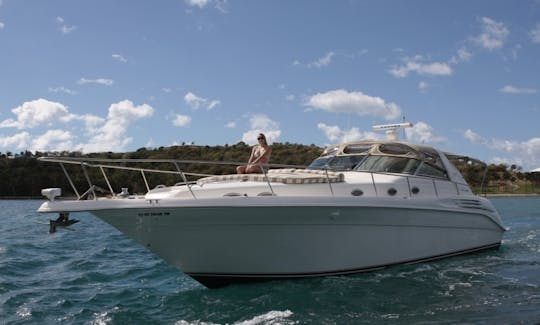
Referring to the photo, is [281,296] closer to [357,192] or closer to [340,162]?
[357,192]

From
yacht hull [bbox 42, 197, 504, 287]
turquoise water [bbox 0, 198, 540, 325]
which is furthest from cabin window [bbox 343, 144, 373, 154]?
turquoise water [bbox 0, 198, 540, 325]

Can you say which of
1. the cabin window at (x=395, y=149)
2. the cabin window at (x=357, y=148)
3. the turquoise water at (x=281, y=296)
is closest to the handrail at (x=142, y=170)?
the cabin window at (x=395, y=149)

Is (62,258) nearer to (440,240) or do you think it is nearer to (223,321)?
(223,321)

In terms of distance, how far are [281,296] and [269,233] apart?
0.95m

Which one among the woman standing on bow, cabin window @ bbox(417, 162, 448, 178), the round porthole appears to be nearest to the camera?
the round porthole

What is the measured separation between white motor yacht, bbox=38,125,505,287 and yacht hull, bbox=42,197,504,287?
0.02m

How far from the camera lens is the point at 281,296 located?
7652 mm

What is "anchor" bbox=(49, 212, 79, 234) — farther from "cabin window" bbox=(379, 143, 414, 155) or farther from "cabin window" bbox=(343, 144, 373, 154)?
"cabin window" bbox=(379, 143, 414, 155)

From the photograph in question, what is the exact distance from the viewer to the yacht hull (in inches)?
296

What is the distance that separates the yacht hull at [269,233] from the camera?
7.51 metres

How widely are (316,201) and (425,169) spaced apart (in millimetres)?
3863

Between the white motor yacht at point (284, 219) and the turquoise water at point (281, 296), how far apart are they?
36 cm

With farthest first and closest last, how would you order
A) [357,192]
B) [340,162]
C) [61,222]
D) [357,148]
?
[357,148] → [340,162] → [357,192] → [61,222]

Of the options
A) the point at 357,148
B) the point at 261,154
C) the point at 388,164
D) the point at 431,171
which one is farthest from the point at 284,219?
the point at 431,171
